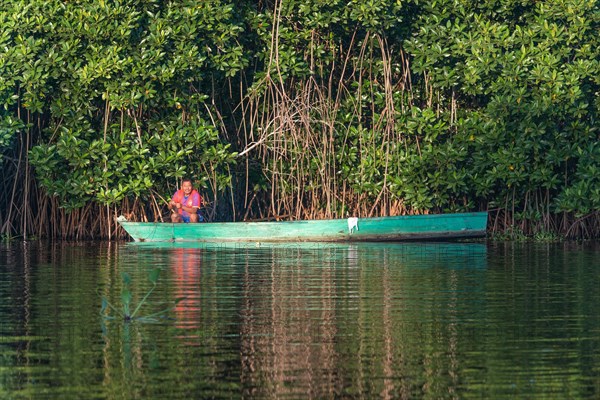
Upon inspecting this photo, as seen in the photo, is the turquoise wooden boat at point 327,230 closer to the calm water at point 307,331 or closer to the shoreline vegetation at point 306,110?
the shoreline vegetation at point 306,110

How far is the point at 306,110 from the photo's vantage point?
83.8 feet

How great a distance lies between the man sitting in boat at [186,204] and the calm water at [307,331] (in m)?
5.67

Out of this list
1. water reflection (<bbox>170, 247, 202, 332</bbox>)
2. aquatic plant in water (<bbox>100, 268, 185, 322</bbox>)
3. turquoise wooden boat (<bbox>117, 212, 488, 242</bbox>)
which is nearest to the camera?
aquatic plant in water (<bbox>100, 268, 185, 322</bbox>)

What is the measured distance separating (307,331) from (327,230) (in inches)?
496

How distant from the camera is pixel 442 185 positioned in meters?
25.3

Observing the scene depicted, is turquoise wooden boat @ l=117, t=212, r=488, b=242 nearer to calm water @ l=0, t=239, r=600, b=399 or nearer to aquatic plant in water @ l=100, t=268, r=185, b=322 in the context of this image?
calm water @ l=0, t=239, r=600, b=399

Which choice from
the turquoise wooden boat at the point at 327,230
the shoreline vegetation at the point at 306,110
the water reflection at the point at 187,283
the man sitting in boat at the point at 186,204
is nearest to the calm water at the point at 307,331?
the water reflection at the point at 187,283

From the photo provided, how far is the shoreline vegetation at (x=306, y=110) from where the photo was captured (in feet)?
79.7

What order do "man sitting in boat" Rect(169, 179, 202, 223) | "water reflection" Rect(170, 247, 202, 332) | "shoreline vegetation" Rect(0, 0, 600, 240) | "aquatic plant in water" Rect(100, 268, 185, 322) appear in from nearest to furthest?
1. "aquatic plant in water" Rect(100, 268, 185, 322)
2. "water reflection" Rect(170, 247, 202, 332)
3. "shoreline vegetation" Rect(0, 0, 600, 240)
4. "man sitting in boat" Rect(169, 179, 202, 223)

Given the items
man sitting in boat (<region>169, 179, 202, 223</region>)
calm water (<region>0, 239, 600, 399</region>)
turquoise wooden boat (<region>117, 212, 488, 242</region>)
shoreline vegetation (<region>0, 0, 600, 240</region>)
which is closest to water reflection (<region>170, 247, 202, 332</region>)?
calm water (<region>0, 239, 600, 399</region>)

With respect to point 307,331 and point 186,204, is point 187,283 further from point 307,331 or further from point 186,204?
point 186,204

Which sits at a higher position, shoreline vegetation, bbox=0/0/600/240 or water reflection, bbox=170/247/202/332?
shoreline vegetation, bbox=0/0/600/240

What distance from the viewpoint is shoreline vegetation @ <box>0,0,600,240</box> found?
2428 cm

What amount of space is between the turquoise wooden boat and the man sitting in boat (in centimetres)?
59
